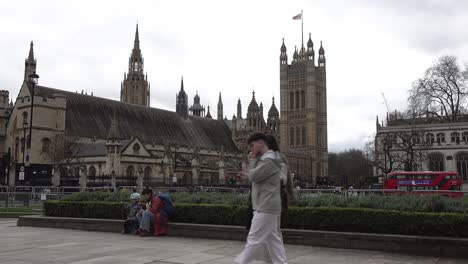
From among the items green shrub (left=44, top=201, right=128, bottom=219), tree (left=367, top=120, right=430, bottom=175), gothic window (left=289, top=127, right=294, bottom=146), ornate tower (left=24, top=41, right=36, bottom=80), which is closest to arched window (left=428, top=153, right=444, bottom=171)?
tree (left=367, top=120, right=430, bottom=175)

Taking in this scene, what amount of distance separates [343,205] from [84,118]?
2487 inches

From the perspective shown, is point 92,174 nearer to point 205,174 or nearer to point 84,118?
point 84,118

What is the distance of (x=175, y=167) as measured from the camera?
69125mm

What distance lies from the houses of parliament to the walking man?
89.0 feet

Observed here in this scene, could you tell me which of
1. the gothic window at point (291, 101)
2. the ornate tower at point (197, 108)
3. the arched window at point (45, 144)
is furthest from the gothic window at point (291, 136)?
the arched window at point (45, 144)

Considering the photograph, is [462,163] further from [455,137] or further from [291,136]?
[291,136]

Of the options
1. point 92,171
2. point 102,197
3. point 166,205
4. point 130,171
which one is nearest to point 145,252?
point 166,205

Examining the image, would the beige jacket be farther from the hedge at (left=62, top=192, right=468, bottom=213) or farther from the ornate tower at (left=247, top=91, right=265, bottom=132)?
the ornate tower at (left=247, top=91, right=265, bottom=132)

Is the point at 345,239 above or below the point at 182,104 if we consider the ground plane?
below

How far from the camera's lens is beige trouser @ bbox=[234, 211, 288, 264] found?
6.19m

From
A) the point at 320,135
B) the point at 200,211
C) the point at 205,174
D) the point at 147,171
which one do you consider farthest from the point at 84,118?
the point at 320,135

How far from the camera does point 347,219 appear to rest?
1103cm

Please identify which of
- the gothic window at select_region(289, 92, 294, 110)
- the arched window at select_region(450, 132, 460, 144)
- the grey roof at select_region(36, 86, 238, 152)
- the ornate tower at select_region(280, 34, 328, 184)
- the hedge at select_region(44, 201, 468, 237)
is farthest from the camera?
the gothic window at select_region(289, 92, 294, 110)

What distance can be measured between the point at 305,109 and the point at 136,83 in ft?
160
